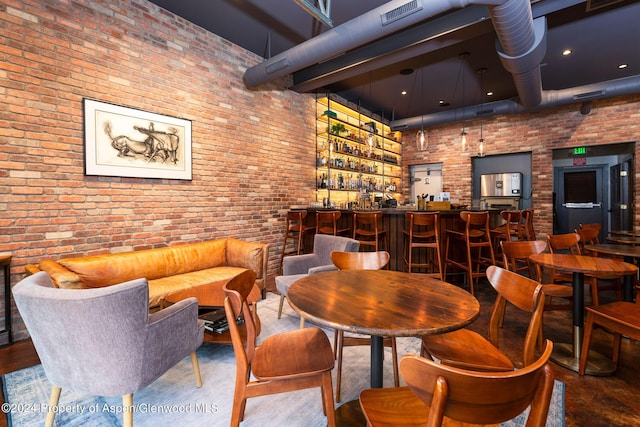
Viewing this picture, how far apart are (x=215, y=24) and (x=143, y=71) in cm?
123

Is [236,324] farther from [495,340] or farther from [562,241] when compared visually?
[562,241]

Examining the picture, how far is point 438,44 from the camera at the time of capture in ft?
12.9

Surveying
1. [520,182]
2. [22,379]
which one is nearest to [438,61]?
[520,182]

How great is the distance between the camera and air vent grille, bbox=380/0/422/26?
3.04 meters

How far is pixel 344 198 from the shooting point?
Result: 7316 millimetres

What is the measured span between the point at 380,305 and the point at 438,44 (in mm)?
3812

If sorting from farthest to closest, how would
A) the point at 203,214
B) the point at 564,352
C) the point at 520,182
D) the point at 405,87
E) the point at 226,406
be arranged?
the point at 520,182
the point at 405,87
the point at 203,214
the point at 564,352
the point at 226,406

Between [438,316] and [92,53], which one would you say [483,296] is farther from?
[92,53]

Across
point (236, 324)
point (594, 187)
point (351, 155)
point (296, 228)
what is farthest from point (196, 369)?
point (594, 187)

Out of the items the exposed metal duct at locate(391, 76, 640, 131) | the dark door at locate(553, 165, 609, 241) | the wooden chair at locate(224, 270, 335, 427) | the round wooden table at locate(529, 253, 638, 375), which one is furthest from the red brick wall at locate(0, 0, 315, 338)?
the dark door at locate(553, 165, 609, 241)

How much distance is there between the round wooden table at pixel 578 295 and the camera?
2.28 m

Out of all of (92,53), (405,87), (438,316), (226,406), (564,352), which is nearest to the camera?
(438,316)

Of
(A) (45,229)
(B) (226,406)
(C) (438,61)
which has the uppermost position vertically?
(C) (438,61)

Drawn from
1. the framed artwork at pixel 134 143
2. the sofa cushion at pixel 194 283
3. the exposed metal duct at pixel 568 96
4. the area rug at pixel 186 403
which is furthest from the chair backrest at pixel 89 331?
the exposed metal duct at pixel 568 96
